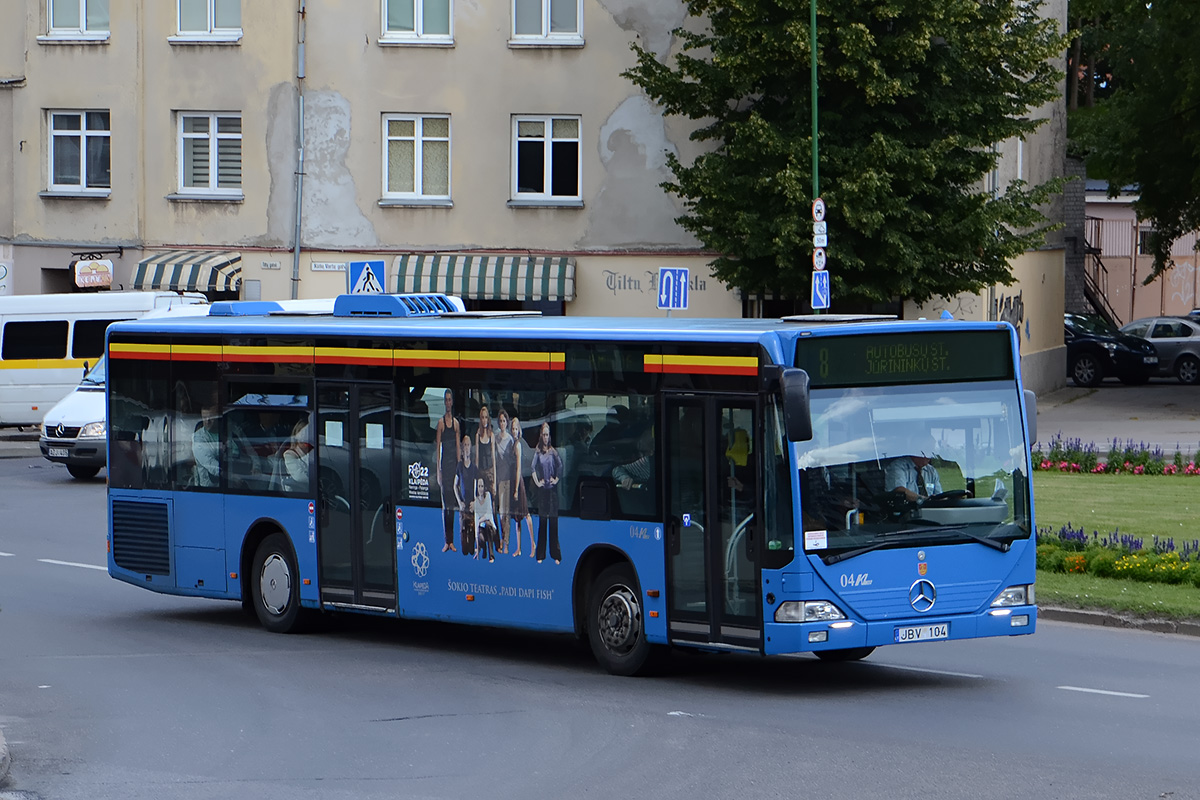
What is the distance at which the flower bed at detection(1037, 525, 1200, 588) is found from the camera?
16.4 metres

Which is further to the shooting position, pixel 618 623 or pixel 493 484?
pixel 493 484

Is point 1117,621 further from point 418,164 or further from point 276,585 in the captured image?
point 418,164

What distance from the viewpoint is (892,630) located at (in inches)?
456

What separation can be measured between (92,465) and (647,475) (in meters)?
19.0

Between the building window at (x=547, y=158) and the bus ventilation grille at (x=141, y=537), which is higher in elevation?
the building window at (x=547, y=158)

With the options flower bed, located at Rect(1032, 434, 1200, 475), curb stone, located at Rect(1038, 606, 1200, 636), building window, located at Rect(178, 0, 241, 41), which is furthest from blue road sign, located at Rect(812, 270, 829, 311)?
building window, located at Rect(178, 0, 241, 41)

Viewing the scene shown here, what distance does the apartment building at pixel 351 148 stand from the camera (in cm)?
3769

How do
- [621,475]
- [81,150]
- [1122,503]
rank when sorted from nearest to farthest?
[621,475], [1122,503], [81,150]

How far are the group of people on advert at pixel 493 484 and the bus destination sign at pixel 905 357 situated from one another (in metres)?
2.15


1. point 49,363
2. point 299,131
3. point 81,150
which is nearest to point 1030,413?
point 49,363

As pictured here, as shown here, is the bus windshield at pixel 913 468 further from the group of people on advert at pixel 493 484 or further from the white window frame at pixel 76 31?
the white window frame at pixel 76 31

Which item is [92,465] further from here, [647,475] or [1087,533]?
[647,475]

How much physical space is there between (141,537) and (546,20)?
2369 cm

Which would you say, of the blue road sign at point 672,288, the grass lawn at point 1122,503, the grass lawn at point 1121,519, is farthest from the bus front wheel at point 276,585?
the blue road sign at point 672,288
